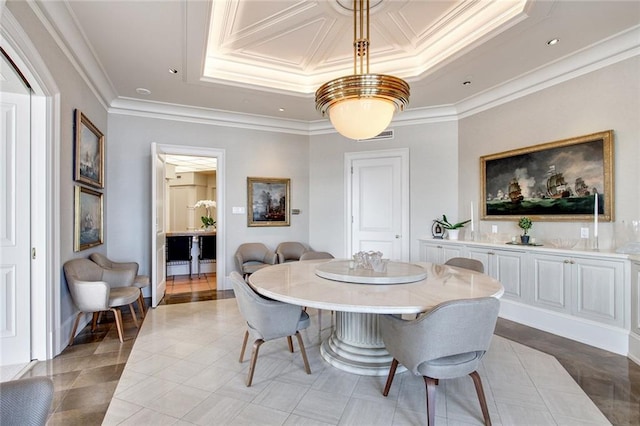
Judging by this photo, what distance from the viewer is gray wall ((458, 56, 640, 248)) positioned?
116 inches

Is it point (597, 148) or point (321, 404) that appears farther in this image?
point (597, 148)

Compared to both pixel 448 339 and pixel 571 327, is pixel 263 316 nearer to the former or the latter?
pixel 448 339

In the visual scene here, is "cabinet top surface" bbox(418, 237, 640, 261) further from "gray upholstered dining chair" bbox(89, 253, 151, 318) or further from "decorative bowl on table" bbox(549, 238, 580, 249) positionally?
"gray upholstered dining chair" bbox(89, 253, 151, 318)

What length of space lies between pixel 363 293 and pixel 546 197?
2874mm

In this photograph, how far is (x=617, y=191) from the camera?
3.04 metres

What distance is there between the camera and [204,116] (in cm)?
502

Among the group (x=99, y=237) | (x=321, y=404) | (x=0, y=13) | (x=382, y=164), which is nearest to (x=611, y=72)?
(x=382, y=164)

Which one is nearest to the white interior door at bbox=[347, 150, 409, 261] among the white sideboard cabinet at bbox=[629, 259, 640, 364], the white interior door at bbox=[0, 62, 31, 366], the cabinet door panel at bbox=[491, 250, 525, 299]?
the cabinet door panel at bbox=[491, 250, 525, 299]

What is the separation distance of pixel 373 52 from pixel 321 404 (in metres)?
3.63

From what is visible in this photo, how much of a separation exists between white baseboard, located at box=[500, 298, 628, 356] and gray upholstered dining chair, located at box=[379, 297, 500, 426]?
1.92m

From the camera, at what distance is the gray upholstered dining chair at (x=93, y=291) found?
2936mm

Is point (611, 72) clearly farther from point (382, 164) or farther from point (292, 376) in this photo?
point (292, 376)

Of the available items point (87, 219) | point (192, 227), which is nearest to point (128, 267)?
point (87, 219)

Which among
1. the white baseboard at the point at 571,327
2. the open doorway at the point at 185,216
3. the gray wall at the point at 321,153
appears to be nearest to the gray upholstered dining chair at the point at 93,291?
the gray wall at the point at 321,153
